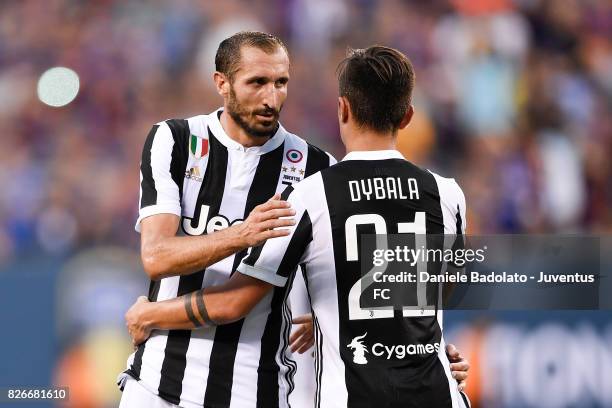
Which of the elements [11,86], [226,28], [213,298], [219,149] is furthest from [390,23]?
Answer: [213,298]

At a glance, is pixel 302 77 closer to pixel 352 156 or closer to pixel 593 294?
pixel 593 294

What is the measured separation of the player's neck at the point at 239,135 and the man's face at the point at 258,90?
23 millimetres

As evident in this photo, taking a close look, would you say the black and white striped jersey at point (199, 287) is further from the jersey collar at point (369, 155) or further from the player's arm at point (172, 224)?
the jersey collar at point (369, 155)

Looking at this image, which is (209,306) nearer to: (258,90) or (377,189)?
(377,189)

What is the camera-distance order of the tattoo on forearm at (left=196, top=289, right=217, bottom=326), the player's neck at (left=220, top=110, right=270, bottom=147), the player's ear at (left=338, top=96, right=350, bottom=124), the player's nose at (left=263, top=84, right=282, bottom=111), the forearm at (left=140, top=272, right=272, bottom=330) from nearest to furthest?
the player's ear at (left=338, top=96, right=350, bottom=124) < the forearm at (left=140, top=272, right=272, bottom=330) < the tattoo on forearm at (left=196, top=289, right=217, bottom=326) < the player's nose at (left=263, top=84, right=282, bottom=111) < the player's neck at (left=220, top=110, right=270, bottom=147)

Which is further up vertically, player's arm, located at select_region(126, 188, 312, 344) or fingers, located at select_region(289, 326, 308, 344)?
player's arm, located at select_region(126, 188, 312, 344)

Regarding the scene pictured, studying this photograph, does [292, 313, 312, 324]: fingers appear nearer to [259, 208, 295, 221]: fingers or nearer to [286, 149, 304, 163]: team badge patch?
[286, 149, 304, 163]: team badge patch

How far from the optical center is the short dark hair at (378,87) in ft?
9.89

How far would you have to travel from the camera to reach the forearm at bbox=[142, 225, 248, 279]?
3127mm

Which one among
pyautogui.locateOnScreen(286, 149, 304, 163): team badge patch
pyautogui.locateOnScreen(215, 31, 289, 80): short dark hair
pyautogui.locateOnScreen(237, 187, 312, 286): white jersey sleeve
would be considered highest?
pyautogui.locateOnScreen(215, 31, 289, 80): short dark hair

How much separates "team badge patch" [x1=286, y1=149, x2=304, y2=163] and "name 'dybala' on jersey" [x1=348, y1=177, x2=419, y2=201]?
0.91 metres

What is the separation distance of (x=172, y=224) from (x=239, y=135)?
53 centimetres

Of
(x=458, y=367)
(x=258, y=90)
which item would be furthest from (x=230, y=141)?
(x=458, y=367)

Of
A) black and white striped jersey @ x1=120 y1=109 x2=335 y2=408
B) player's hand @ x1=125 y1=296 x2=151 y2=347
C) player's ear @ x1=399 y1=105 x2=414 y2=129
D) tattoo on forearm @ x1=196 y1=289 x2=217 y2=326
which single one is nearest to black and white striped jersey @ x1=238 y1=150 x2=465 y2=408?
player's ear @ x1=399 y1=105 x2=414 y2=129
